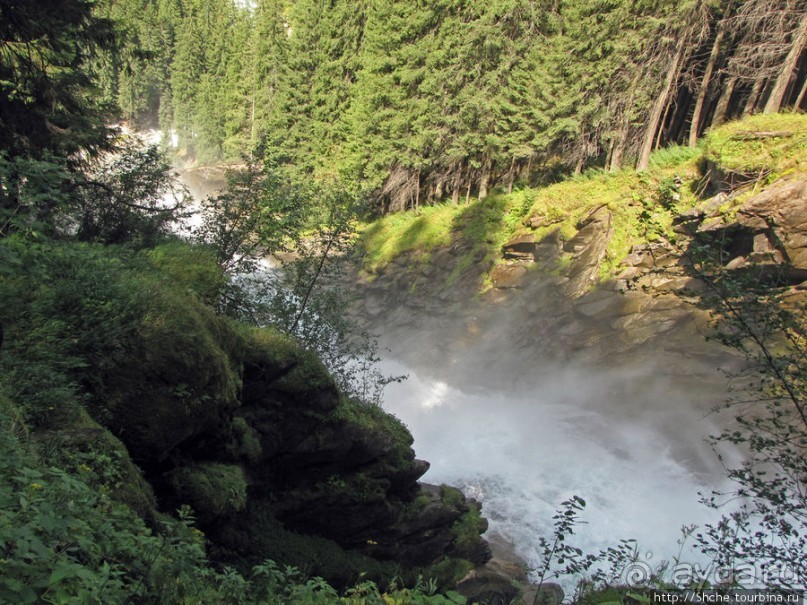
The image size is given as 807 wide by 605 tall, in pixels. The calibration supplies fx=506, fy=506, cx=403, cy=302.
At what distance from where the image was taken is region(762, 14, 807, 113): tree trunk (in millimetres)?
18656

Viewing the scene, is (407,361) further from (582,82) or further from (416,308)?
(582,82)

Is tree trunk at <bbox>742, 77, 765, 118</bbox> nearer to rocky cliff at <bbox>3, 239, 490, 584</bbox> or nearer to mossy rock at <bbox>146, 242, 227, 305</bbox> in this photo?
→ rocky cliff at <bbox>3, 239, 490, 584</bbox>

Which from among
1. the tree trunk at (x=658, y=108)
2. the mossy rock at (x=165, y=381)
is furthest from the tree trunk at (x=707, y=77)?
the mossy rock at (x=165, y=381)

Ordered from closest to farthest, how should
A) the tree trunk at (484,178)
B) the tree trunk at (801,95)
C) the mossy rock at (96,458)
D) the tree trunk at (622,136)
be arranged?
the mossy rock at (96,458)
the tree trunk at (801,95)
the tree trunk at (622,136)
the tree trunk at (484,178)

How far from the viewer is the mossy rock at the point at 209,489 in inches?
242

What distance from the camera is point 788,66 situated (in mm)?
19406

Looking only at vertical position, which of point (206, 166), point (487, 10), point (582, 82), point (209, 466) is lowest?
point (209, 466)

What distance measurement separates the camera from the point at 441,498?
11.9 m

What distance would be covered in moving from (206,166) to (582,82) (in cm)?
4645

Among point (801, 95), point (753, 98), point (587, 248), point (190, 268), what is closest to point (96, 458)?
point (190, 268)

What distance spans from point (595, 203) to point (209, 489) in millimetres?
21902

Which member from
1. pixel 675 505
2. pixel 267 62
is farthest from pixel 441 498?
pixel 267 62

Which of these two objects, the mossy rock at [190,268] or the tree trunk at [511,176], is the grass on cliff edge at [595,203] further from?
the mossy rock at [190,268]

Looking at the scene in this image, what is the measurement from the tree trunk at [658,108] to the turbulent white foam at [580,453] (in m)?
12.5
